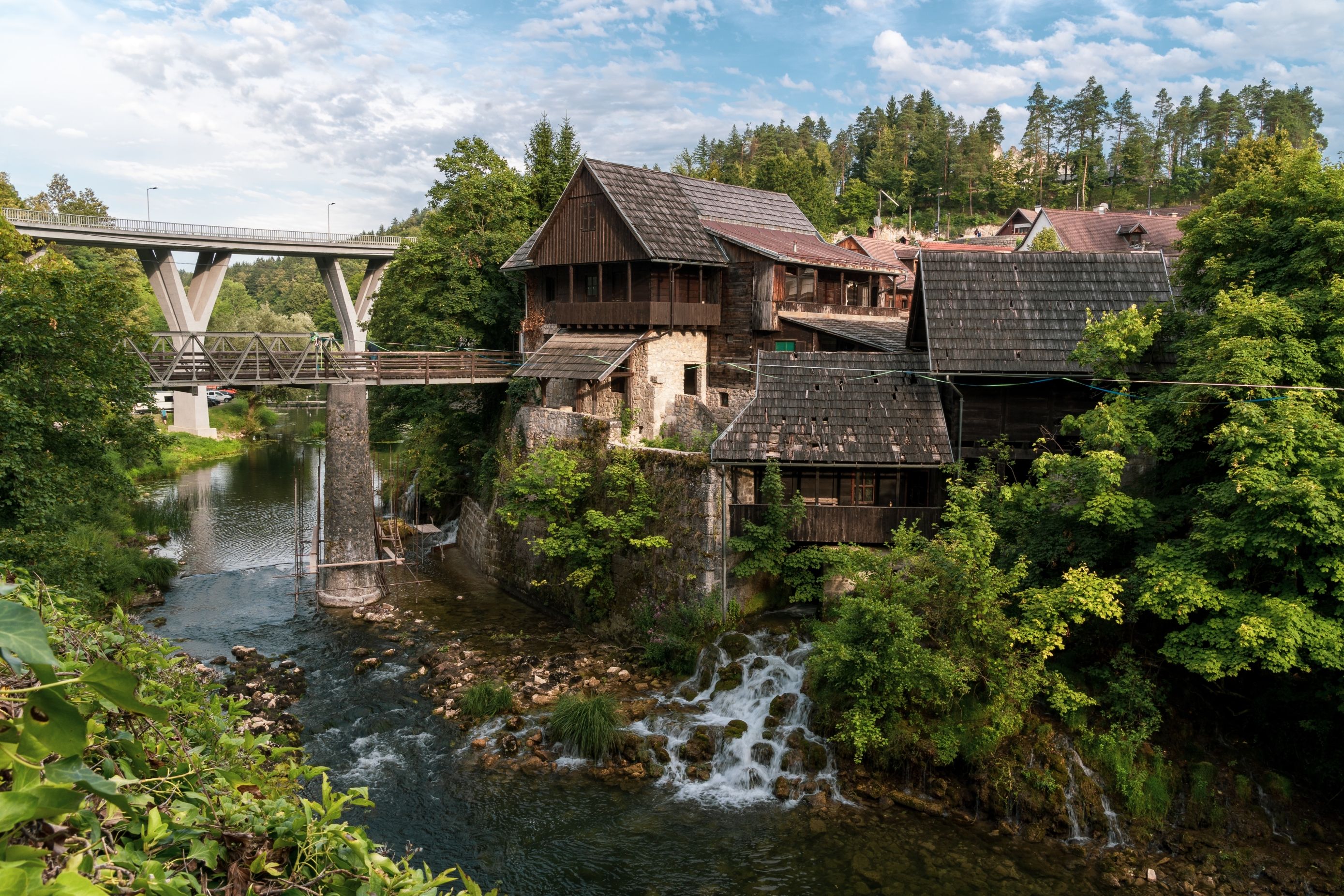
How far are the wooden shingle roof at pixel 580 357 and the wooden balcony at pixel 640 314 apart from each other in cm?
52

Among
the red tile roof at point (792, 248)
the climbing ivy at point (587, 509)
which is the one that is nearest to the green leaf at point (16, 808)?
the climbing ivy at point (587, 509)

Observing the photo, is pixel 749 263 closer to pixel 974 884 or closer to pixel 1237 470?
pixel 1237 470

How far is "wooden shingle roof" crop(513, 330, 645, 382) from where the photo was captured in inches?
1078

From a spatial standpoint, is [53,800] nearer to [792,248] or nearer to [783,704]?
[783,704]

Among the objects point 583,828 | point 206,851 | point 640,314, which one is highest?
→ point 640,314

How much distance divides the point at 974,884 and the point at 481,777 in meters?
9.50

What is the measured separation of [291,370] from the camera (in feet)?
91.2

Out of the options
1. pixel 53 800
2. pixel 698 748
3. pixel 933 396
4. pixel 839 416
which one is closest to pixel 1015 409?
pixel 933 396

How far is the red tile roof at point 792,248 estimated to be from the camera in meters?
28.6

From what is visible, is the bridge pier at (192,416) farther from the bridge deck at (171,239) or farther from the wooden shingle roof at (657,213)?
the wooden shingle roof at (657,213)

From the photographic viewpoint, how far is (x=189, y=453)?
1997 inches

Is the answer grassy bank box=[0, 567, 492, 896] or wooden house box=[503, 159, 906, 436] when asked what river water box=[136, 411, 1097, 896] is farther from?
grassy bank box=[0, 567, 492, 896]

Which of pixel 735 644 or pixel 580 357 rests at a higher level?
pixel 580 357

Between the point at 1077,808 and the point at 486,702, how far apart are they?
1248cm
